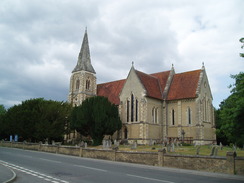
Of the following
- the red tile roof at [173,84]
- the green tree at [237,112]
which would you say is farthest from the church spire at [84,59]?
the green tree at [237,112]

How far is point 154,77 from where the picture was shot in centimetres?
5044

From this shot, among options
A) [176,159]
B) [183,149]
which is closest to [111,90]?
[183,149]

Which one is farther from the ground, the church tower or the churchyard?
the church tower

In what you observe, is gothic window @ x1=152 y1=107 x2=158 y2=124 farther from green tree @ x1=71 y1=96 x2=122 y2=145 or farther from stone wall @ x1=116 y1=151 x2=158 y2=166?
stone wall @ x1=116 y1=151 x2=158 y2=166

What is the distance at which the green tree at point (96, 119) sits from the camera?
39.8 metres

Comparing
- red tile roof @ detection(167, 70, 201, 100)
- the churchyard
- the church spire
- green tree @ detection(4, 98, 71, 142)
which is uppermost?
the church spire

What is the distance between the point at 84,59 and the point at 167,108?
23.8 meters

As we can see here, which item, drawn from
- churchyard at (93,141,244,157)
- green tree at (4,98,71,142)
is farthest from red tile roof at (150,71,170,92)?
green tree at (4,98,71,142)

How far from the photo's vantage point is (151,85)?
153 feet

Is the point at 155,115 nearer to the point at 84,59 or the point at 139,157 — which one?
the point at 84,59

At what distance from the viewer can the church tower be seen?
55.1 metres

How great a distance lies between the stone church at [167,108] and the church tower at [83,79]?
391 inches

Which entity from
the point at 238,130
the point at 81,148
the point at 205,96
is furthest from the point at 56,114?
the point at 238,130

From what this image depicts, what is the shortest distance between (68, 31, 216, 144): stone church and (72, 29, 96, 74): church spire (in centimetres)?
1320
